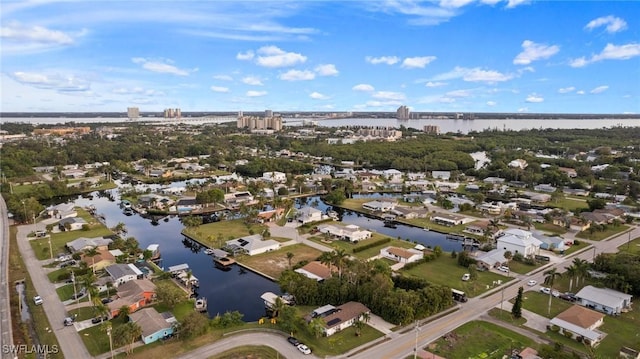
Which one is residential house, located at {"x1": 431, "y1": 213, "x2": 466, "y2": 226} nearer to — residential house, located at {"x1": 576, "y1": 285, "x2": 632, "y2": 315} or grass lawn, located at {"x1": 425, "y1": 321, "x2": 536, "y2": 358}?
residential house, located at {"x1": 576, "y1": 285, "x2": 632, "y2": 315}

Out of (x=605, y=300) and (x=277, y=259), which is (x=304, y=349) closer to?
(x=277, y=259)

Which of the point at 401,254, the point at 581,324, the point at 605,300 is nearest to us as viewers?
the point at 581,324

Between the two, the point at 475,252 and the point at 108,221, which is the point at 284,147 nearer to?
the point at 108,221

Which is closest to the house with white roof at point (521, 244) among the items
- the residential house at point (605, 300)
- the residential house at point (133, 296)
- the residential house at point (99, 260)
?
the residential house at point (605, 300)

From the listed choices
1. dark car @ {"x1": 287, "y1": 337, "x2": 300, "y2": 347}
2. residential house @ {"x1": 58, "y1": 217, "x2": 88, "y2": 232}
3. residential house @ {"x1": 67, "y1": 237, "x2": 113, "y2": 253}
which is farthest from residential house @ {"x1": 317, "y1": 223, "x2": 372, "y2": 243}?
residential house @ {"x1": 58, "y1": 217, "x2": 88, "y2": 232}

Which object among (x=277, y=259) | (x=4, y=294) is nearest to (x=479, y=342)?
(x=277, y=259)

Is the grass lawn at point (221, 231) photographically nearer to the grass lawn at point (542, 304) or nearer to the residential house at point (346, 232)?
the residential house at point (346, 232)

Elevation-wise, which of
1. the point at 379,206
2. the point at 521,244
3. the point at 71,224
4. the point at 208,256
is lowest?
the point at 208,256
